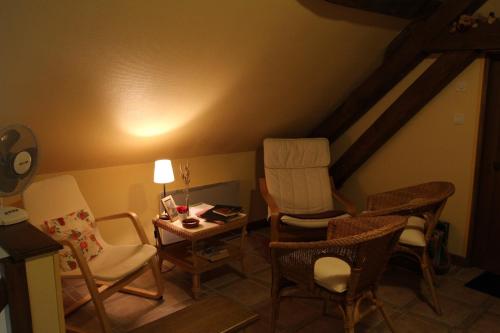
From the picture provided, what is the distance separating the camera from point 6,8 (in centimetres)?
171

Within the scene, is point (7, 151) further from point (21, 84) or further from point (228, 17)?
point (228, 17)

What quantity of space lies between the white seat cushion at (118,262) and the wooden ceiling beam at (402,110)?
2.27m

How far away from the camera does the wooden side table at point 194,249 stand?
9.43 ft

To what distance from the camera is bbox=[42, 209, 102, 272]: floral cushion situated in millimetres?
2535

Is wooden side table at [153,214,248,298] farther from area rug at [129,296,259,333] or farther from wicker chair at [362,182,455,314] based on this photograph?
wicker chair at [362,182,455,314]

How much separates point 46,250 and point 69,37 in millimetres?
1095

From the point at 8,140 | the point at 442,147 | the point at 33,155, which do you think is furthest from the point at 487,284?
the point at 8,140

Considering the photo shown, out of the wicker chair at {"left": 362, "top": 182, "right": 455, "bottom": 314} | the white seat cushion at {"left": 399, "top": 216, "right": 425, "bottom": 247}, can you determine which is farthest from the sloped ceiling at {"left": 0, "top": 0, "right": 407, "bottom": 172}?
the white seat cushion at {"left": 399, "top": 216, "right": 425, "bottom": 247}

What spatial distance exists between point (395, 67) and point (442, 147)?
2.62ft

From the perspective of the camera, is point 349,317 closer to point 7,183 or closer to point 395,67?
point 7,183

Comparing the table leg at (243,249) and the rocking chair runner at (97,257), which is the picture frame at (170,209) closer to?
the rocking chair runner at (97,257)

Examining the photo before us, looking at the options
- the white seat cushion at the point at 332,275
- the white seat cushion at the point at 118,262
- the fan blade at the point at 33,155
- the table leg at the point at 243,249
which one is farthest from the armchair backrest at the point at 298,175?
the fan blade at the point at 33,155

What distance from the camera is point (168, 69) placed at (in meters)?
2.53

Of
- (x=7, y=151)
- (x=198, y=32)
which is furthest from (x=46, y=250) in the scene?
(x=198, y=32)
